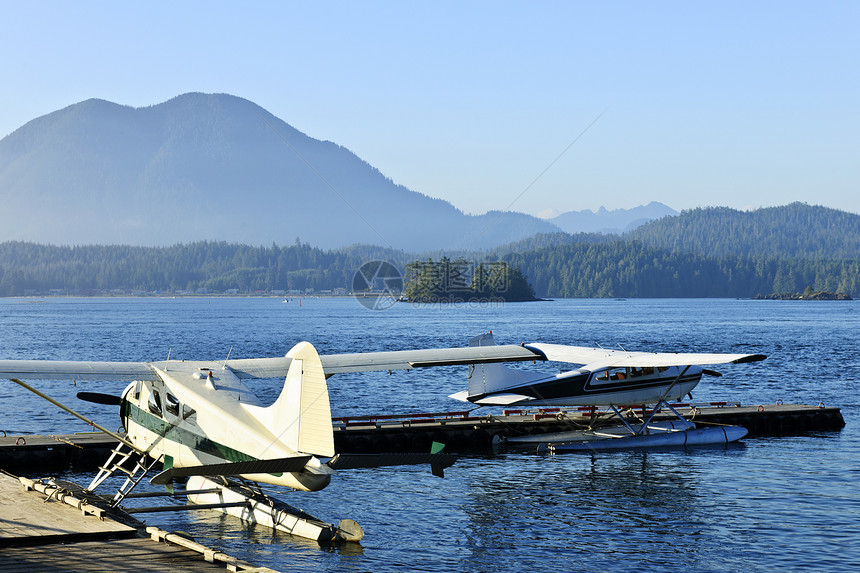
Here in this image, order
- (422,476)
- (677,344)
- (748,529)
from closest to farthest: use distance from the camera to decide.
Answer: (748,529) → (422,476) → (677,344)

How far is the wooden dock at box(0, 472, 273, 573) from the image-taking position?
43.1 ft

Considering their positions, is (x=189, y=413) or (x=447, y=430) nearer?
(x=189, y=413)

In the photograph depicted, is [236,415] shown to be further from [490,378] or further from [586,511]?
[490,378]

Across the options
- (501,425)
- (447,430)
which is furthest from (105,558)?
(501,425)

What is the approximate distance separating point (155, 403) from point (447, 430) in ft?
44.6

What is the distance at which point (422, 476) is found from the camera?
25.2 metres

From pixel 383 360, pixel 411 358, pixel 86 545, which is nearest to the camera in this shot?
pixel 86 545

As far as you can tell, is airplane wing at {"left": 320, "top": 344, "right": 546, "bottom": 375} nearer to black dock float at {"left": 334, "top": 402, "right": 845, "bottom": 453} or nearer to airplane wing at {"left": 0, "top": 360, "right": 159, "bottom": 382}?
airplane wing at {"left": 0, "top": 360, "right": 159, "bottom": 382}

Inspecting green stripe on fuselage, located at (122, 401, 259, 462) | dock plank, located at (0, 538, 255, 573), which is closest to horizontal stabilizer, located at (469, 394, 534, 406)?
green stripe on fuselage, located at (122, 401, 259, 462)

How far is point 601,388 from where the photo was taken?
90.9 feet

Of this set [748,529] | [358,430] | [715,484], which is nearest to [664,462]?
[715,484]

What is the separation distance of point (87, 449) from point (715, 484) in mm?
18163

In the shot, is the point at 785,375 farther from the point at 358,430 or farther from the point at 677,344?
the point at 358,430

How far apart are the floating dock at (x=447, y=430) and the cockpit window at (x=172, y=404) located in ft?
26.6
